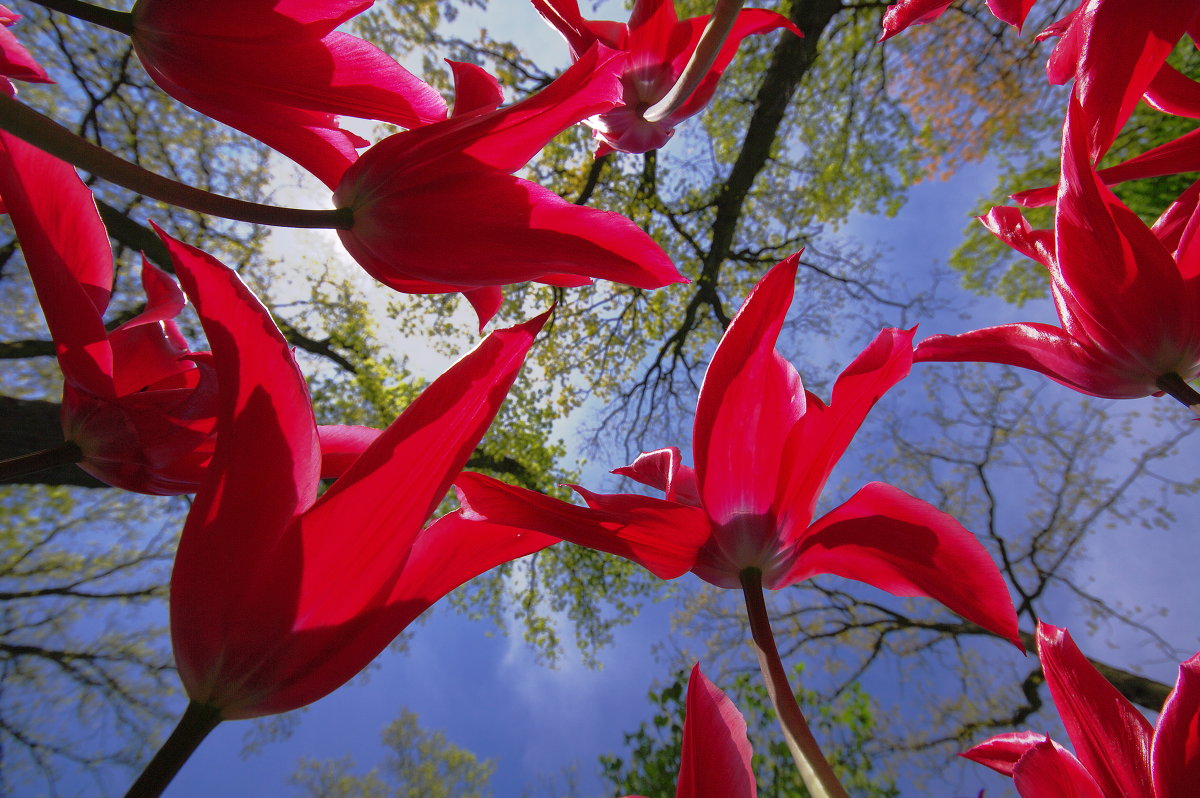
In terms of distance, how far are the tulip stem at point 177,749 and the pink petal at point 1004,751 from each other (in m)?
0.37

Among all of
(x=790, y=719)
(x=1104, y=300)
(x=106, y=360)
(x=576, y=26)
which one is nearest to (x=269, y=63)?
(x=106, y=360)

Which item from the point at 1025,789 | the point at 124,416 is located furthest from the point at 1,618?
the point at 1025,789

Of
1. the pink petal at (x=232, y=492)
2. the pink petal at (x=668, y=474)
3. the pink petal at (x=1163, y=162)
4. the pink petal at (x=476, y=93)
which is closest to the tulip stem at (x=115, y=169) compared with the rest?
the pink petal at (x=232, y=492)

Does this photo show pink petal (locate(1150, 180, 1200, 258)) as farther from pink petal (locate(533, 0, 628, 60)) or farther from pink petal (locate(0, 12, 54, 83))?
pink petal (locate(0, 12, 54, 83))

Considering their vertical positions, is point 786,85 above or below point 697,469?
above

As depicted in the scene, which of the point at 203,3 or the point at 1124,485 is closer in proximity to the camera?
the point at 203,3

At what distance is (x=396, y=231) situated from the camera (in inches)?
11.7

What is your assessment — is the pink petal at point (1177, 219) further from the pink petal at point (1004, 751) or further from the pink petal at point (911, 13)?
the pink petal at point (1004, 751)

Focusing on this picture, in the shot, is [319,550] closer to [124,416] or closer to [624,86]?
[124,416]

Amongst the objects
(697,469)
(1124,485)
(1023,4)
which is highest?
(1124,485)

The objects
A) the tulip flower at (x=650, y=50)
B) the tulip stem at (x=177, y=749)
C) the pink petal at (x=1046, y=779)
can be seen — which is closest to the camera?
the tulip stem at (x=177, y=749)

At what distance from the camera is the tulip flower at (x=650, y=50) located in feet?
1.70

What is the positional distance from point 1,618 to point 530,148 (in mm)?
3236

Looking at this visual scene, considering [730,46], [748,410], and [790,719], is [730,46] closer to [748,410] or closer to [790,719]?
[748,410]
